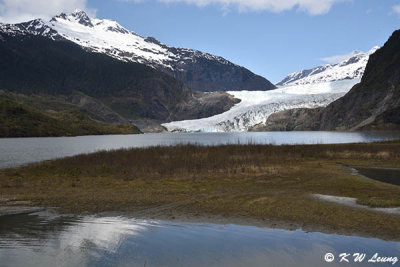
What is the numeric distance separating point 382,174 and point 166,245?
78.7 feet

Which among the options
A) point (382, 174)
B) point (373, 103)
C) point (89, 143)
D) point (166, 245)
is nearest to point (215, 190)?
point (166, 245)

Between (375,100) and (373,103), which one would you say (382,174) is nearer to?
(373,103)

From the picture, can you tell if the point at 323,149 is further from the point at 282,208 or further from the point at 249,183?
the point at 282,208

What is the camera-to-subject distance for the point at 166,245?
39.7 feet

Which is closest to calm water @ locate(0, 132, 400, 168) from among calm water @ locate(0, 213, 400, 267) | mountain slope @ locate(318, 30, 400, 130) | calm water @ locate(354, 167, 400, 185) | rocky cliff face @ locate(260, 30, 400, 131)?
calm water @ locate(354, 167, 400, 185)

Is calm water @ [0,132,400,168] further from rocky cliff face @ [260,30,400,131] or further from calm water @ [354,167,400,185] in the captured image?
rocky cliff face @ [260,30,400,131]

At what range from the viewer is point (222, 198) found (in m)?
19.7

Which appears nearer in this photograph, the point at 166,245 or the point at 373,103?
the point at 166,245

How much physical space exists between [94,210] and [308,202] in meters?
10.9

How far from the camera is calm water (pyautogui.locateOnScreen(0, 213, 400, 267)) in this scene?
1062 centimetres

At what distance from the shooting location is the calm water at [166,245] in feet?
34.9

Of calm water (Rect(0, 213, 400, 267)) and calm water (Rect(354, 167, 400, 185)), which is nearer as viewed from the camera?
calm water (Rect(0, 213, 400, 267))

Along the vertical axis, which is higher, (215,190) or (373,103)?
(373,103)

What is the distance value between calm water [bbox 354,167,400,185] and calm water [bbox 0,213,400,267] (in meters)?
16.1
